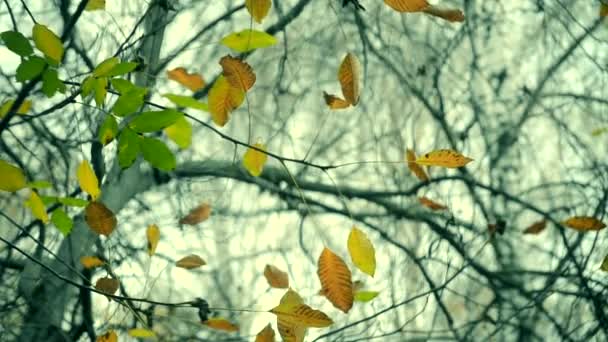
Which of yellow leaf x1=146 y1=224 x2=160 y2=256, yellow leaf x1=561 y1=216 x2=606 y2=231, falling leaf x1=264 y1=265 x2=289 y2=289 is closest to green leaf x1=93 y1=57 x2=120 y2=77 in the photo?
yellow leaf x1=146 y1=224 x2=160 y2=256

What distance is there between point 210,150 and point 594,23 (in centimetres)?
122

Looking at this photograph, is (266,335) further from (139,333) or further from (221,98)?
(221,98)

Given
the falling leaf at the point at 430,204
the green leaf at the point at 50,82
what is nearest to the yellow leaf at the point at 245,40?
the green leaf at the point at 50,82

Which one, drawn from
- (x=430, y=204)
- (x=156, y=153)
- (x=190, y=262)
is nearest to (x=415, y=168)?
(x=430, y=204)

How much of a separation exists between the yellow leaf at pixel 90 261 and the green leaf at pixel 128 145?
85cm

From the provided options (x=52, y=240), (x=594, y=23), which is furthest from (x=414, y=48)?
(x=52, y=240)

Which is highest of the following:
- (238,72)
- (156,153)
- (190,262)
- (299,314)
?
(190,262)

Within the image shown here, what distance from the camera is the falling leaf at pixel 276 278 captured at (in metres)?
1.93

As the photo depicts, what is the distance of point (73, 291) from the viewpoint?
1757mm

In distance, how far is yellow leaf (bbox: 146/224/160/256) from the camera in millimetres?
1837

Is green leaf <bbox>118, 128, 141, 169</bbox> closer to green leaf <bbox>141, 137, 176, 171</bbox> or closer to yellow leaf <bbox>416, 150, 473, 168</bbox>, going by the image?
green leaf <bbox>141, 137, 176, 171</bbox>

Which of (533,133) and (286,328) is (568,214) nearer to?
(533,133)

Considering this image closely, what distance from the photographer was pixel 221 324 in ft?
6.05

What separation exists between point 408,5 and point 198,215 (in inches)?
40.0
